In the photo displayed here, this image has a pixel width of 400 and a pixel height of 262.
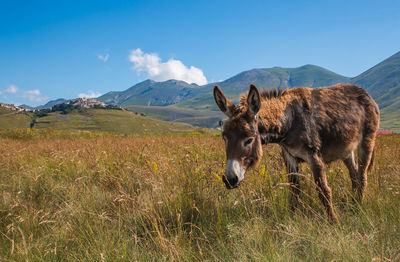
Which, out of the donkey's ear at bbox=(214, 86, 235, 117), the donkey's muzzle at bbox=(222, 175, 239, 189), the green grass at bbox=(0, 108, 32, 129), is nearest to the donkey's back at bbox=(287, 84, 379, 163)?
the donkey's ear at bbox=(214, 86, 235, 117)

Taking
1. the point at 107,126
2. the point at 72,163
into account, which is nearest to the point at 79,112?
the point at 107,126

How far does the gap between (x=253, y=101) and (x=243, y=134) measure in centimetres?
46

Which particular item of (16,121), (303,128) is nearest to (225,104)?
(303,128)

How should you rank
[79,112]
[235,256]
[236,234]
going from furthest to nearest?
[79,112] → [236,234] → [235,256]

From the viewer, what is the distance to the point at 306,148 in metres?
3.28

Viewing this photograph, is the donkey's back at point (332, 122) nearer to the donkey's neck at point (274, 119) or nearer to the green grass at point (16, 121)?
the donkey's neck at point (274, 119)

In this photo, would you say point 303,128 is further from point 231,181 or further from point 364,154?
point 364,154

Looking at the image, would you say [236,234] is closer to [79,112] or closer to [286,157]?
[286,157]

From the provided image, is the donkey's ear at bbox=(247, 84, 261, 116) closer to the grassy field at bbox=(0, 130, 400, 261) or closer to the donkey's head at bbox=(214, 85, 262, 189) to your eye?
the donkey's head at bbox=(214, 85, 262, 189)

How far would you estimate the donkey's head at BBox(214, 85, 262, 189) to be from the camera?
2.84 m

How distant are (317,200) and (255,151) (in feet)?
4.72

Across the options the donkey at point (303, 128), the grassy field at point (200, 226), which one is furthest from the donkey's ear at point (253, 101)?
the grassy field at point (200, 226)

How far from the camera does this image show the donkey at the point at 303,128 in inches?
116

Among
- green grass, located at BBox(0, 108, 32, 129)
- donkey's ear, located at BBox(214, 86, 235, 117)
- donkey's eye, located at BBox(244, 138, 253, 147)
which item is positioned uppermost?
green grass, located at BBox(0, 108, 32, 129)
